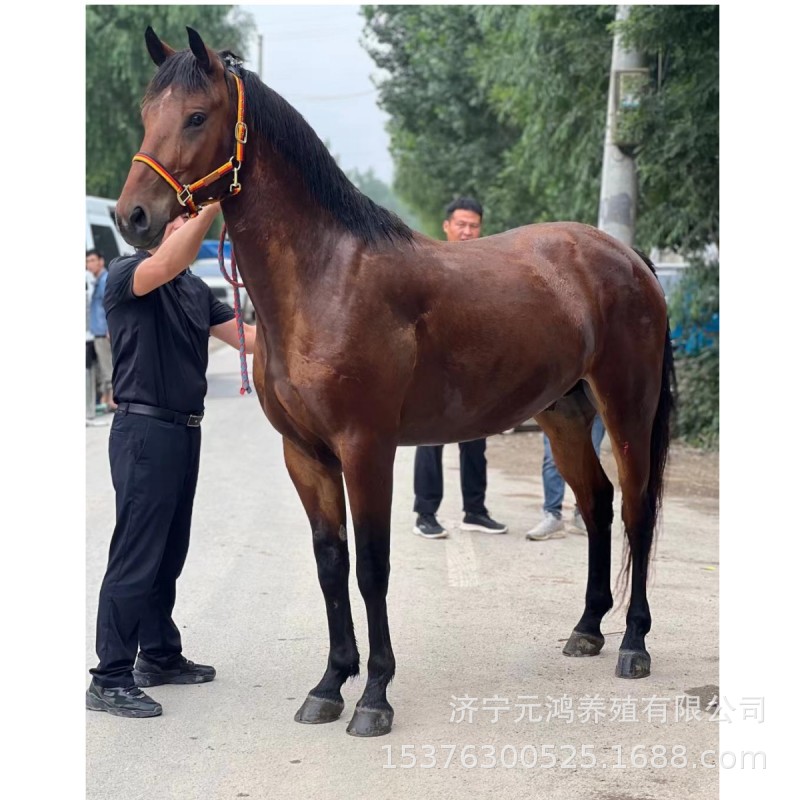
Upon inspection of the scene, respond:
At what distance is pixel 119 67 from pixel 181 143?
24114mm

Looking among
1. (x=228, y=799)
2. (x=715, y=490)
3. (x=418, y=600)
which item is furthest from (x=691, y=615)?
(x=715, y=490)

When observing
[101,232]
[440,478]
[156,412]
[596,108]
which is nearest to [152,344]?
[156,412]

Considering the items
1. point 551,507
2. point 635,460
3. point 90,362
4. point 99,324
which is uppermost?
point 635,460

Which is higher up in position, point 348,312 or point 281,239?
point 281,239

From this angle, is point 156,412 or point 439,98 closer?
point 156,412

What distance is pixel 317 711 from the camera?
4246 millimetres

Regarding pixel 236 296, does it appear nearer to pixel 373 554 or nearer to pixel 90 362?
pixel 373 554

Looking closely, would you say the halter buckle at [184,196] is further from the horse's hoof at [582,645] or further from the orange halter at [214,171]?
the horse's hoof at [582,645]

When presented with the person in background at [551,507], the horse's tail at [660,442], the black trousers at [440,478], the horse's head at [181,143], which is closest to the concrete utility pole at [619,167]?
the person in background at [551,507]

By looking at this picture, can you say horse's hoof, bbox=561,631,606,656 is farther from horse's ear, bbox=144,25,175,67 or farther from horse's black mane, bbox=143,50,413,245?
horse's ear, bbox=144,25,175,67

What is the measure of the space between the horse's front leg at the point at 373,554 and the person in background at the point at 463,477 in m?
3.16

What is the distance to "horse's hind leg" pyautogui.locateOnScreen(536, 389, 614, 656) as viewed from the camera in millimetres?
5230

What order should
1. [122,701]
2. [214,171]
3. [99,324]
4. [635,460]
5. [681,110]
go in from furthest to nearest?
[99,324], [681,110], [635,460], [122,701], [214,171]

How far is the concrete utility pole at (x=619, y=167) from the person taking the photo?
1048 centimetres
